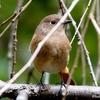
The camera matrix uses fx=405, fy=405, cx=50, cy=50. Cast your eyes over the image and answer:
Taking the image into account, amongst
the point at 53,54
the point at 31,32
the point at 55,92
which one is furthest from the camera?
the point at 31,32

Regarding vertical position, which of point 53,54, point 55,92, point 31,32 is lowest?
point 55,92

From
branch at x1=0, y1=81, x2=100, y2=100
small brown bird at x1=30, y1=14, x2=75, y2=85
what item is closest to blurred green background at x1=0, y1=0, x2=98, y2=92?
small brown bird at x1=30, y1=14, x2=75, y2=85

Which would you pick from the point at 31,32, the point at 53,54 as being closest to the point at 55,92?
the point at 53,54

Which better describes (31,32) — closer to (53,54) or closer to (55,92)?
(53,54)

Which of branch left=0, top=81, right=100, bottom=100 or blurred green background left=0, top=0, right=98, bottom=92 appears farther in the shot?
blurred green background left=0, top=0, right=98, bottom=92

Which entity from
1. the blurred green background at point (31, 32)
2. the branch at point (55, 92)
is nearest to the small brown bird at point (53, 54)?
the branch at point (55, 92)

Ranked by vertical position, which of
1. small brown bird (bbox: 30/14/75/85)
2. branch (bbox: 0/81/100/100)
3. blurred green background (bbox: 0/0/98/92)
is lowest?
branch (bbox: 0/81/100/100)

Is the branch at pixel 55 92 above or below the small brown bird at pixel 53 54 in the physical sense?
below

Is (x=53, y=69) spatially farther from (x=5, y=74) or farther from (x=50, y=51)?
(x=5, y=74)

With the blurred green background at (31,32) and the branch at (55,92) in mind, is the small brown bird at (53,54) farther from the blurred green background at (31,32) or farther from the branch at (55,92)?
the blurred green background at (31,32)

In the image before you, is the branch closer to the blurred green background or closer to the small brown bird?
the small brown bird

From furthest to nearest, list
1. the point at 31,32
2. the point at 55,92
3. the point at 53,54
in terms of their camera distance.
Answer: the point at 31,32
the point at 53,54
the point at 55,92

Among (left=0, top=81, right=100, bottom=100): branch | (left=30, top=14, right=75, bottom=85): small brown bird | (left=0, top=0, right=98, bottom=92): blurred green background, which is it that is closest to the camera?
(left=0, top=81, right=100, bottom=100): branch

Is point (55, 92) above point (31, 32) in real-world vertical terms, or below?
below
